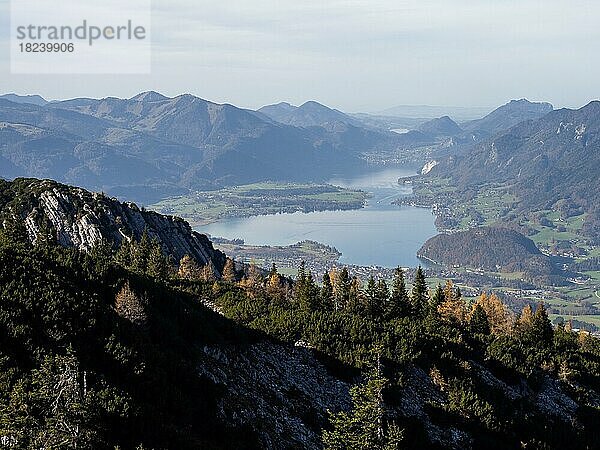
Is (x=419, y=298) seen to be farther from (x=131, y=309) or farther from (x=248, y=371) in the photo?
(x=131, y=309)

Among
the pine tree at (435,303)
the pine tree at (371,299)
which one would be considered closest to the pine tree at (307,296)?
the pine tree at (371,299)

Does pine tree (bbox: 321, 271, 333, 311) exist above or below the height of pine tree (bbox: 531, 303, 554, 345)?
above

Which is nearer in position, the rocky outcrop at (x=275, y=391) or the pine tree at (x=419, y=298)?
the rocky outcrop at (x=275, y=391)

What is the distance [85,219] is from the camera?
380 feet

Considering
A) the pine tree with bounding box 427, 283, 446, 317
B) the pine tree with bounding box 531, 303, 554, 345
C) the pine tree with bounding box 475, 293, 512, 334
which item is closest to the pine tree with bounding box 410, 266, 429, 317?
the pine tree with bounding box 427, 283, 446, 317

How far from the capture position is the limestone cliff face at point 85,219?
368 feet

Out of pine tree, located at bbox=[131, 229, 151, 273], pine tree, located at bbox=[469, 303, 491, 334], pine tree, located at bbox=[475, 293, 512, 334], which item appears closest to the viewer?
pine tree, located at bbox=[469, 303, 491, 334]

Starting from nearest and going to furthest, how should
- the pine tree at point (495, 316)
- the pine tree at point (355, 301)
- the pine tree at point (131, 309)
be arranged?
the pine tree at point (131, 309)
the pine tree at point (355, 301)
the pine tree at point (495, 316)

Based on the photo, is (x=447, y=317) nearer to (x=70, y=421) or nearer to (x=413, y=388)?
(x=413, y=388)

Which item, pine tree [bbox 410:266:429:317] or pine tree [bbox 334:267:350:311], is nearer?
pine tree [bbox 334:267:350:311]

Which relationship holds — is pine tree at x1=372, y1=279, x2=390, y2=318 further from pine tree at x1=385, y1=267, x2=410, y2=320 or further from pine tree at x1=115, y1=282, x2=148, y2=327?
pine tree at x1=115, y1=282, x2=148, y2=327

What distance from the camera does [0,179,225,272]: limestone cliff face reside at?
368ft

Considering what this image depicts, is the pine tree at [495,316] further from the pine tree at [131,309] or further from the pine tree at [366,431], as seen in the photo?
the pine tree at [366,431]

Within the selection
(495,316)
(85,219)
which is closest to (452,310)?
(495,316)
